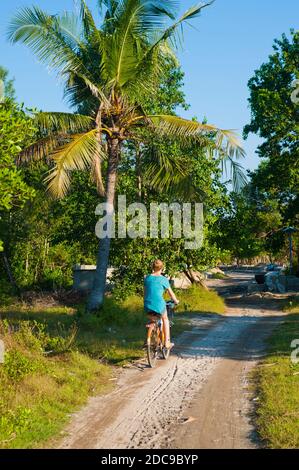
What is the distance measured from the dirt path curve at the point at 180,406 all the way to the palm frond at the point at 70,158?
4931 mm

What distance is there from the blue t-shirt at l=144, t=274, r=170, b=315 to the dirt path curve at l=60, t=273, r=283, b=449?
116 centimetres

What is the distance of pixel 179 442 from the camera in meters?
6.36

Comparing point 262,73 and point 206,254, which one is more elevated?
point 262,73

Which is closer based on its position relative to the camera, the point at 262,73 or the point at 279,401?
the point at 279,401

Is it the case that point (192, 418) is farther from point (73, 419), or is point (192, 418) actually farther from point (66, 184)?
point (66, 184)

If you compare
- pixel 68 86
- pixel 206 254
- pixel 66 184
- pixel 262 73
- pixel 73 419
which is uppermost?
pixel 262 73

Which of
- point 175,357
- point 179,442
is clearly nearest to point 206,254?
point 175,357

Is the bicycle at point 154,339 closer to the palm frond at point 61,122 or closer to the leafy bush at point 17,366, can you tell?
the leafy bush at point 17,366

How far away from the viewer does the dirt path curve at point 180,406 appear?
21.3 ft

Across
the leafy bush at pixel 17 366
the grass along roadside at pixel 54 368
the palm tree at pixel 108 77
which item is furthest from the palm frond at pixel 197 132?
the leafy bush at pixel 17 366

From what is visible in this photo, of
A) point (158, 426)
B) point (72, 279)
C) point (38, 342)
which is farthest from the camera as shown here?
point (72, 279)

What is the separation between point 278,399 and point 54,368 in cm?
403

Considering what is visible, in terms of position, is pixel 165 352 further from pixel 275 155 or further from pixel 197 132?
pixel 275 155
